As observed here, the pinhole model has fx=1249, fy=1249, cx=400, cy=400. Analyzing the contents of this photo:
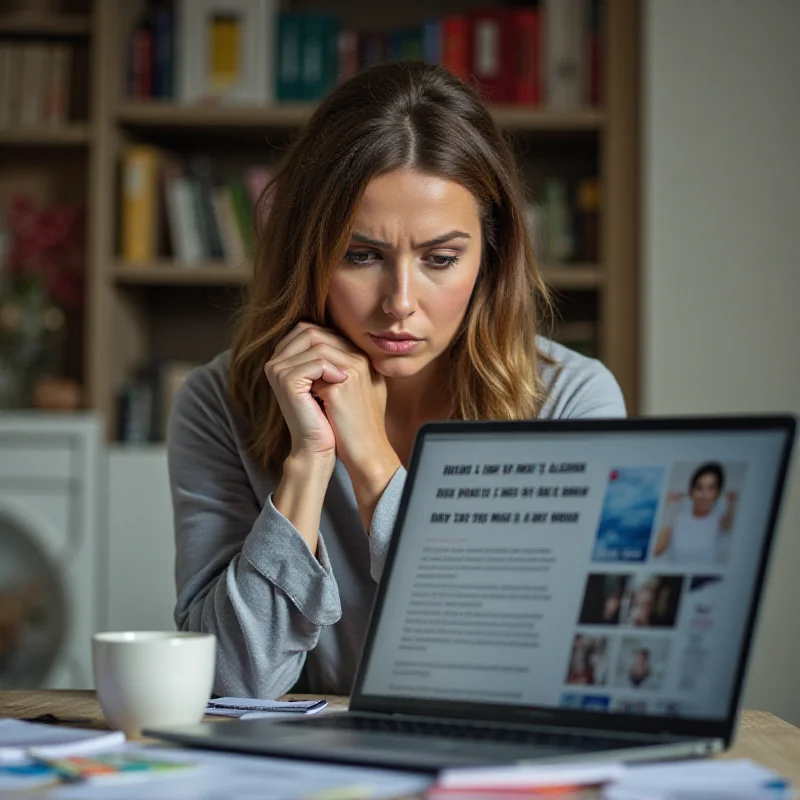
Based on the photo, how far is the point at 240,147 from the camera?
3438 millimetres

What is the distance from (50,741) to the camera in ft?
2.76

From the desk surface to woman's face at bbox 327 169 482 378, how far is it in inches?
17.8

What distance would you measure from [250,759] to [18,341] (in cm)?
261

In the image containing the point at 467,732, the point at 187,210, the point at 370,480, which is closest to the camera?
the point at 467,732

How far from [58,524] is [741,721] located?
2313 millimetres

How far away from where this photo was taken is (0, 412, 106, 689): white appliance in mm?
3023

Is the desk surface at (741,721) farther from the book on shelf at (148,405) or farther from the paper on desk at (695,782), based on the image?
the book on shelf at (148,405)

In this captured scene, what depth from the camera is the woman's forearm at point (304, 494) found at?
1.32m

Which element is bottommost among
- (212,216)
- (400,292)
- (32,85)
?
(400,292)

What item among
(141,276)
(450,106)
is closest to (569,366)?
(450,106)

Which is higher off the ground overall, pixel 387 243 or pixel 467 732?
pixel 387 243

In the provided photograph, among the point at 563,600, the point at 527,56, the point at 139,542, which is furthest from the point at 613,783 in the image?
the point at 527,56

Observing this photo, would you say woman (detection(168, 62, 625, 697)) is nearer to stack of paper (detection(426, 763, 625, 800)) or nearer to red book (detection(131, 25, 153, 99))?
stack of paper (detection(426, 763, 625, 800))

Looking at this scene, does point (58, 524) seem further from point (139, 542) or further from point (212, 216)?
point (212, 216)
